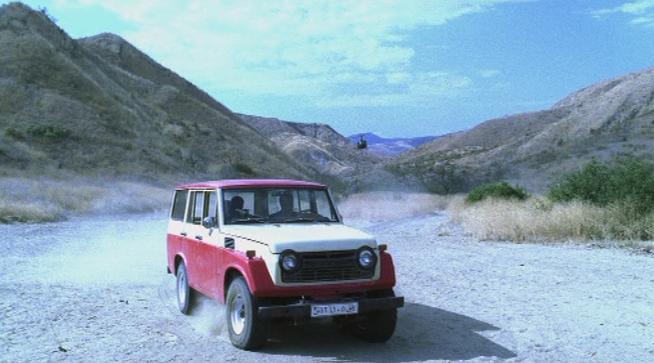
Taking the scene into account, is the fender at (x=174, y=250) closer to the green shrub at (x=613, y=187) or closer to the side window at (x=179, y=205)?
the side window at (x=179, y=205)

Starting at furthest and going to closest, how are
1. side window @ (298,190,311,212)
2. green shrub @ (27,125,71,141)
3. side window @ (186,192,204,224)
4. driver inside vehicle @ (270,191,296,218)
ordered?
green shrub @ (27,125,71,141), side window @ (186,192,204,224), side window @ (298,190,311,212), driver inside vehicle @ (270,191,296,218)

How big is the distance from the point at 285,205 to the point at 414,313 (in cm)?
240

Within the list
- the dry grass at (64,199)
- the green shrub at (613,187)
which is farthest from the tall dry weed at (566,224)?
the dry grass at (64,199)

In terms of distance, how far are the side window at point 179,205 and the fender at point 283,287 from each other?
266cm

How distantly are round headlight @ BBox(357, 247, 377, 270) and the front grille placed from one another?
0.05 metres

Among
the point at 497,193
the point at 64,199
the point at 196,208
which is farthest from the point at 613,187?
the point at 64,199

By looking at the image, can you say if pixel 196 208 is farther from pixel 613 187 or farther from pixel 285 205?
pixel 613 187

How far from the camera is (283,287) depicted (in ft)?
23.4

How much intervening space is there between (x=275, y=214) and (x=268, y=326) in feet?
5.88

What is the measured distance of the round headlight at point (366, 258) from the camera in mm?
7457

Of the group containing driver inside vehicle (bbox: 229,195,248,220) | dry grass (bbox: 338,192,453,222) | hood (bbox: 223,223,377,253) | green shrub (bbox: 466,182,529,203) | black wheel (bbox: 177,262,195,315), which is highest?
driver inside vehicle (bbox: 229,195,248,220)

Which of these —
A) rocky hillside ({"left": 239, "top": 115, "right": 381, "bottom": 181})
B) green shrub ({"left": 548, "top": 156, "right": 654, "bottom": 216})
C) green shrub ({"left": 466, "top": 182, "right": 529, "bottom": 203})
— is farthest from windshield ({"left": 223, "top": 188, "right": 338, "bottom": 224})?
rocky hillside ({"left": 239, "top": 115, "right": 381, "bottom": 181})

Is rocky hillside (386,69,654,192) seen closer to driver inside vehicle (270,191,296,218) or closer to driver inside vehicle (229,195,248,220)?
driver inside vehicle (270,191,296,218)

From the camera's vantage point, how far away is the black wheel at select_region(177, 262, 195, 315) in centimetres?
955
